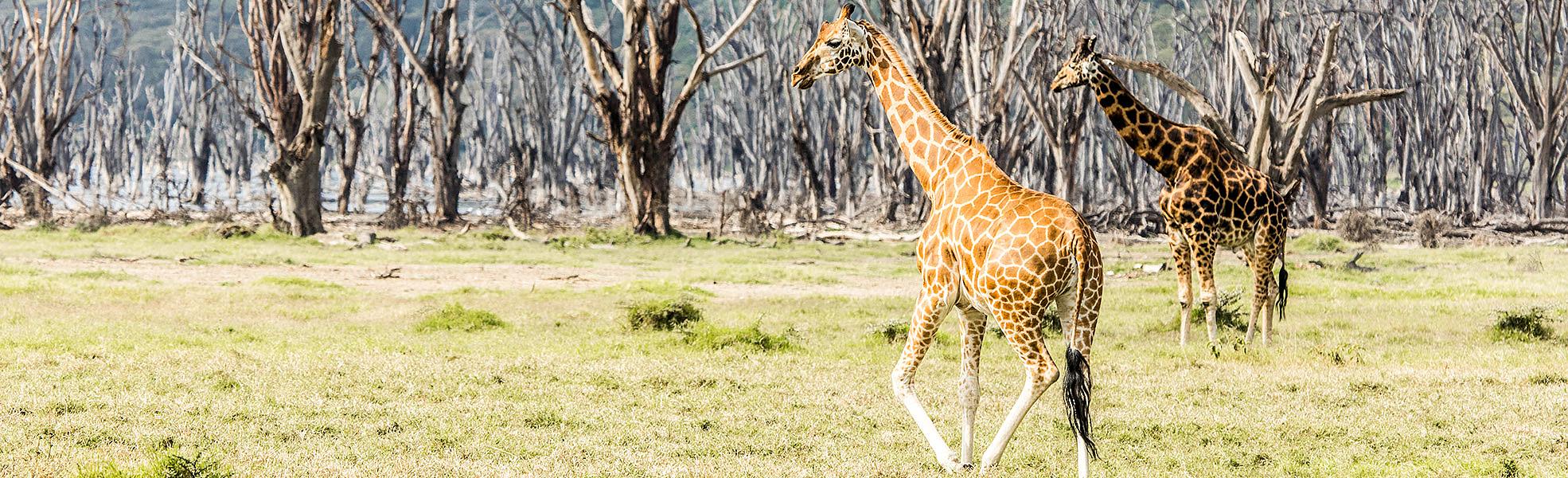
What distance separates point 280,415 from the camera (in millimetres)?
7453

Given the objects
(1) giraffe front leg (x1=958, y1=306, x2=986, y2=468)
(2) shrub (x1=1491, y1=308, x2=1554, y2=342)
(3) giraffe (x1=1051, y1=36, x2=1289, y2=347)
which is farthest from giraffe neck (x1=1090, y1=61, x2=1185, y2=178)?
(1) giraffe front leg (x1=958, y1=306, x2=986, y2=468)

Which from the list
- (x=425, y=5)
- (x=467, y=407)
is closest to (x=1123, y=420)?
(x=467, y=407)

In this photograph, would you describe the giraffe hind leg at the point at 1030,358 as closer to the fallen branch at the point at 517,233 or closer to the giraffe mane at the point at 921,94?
the giraffe mane at the point at 921,94

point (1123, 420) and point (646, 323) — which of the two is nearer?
point (1123, 420)

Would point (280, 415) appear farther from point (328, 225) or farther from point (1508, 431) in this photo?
point (328, 225)

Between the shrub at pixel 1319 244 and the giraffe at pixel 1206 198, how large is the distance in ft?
38.3

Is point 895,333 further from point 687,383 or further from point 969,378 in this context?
point 969,378

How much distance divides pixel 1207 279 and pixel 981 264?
518 cm

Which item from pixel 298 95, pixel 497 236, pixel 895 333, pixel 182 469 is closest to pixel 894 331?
pixel 895 333

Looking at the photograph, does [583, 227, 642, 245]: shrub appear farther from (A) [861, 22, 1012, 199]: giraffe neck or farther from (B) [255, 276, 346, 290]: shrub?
(A) [861, 22, 1012, 199]: giraffe neck

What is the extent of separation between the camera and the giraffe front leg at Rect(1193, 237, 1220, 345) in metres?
10.3

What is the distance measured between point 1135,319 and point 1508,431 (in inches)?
203

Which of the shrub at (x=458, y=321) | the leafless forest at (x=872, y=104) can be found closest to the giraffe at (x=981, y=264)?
the shrub at (x=458, y=321)

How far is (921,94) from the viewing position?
6.71 metres
